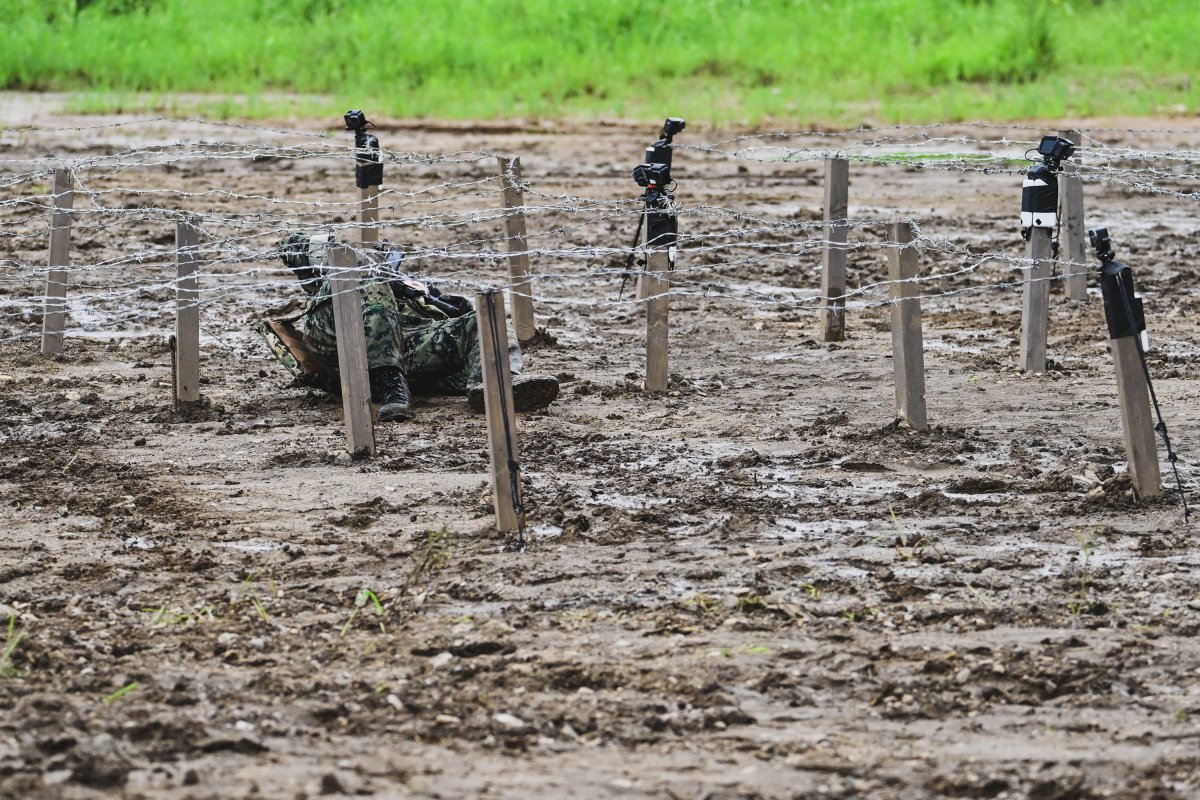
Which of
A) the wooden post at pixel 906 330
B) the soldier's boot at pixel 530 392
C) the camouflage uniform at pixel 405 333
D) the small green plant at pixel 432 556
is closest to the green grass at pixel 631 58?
the camouflage uniform at pixel 405 333

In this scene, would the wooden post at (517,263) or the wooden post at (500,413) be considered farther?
the wooden post at (517,263)

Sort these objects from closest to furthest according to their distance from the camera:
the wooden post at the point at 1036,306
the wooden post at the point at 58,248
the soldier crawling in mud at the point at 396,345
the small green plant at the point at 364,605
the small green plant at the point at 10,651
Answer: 1. the small green plant at the point at 10,651
2. the small green plant at the point at 364,605
3. the soldier crawling in mud at the point at 396,345
4. the wooden post at the point at 1036,306
5. the wooden post at the point at 58,248

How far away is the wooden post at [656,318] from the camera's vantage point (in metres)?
7.92

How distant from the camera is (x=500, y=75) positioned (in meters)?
22.0

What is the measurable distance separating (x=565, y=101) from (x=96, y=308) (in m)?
11.3

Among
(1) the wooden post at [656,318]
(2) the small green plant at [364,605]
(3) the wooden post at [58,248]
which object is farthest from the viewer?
(3) the wooden post at [58,248]

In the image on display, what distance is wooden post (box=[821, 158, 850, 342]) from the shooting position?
921cm

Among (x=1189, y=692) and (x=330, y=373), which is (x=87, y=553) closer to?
(x=330, y=373)

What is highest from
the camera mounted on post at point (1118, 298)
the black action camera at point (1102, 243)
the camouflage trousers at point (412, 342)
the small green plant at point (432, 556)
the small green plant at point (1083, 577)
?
the black action camera at point (1102, 243)

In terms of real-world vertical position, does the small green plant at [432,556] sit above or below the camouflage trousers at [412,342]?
below

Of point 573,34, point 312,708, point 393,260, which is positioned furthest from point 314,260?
point 573,34

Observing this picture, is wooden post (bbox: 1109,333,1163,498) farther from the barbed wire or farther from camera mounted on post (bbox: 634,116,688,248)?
camera mounted on post (bbox: 634,116,688,248)

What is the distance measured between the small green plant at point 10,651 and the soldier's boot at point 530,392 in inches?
116

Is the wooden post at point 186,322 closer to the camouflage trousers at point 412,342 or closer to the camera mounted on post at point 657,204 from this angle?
the camouflage trousers at point 412,342
